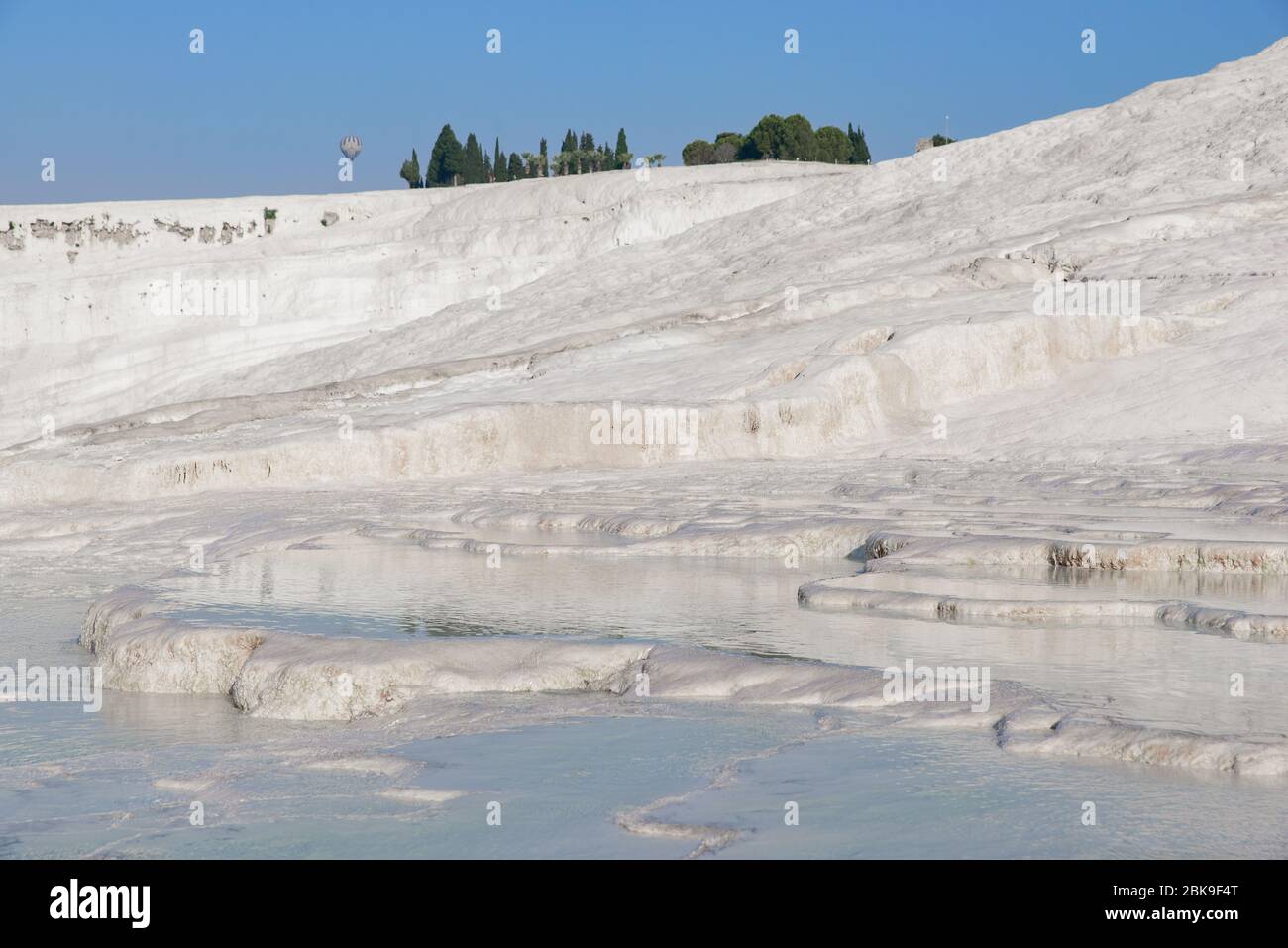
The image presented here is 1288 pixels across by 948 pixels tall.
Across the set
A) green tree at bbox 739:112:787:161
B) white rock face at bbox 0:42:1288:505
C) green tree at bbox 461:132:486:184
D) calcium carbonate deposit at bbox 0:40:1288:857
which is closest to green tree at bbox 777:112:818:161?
green tree at bbox 739:112:787:161

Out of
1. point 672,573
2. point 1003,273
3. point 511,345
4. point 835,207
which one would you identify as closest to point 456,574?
point 672,573

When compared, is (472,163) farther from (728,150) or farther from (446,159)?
(728,150)

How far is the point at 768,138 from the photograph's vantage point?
65.4 meters

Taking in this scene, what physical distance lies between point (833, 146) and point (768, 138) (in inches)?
111

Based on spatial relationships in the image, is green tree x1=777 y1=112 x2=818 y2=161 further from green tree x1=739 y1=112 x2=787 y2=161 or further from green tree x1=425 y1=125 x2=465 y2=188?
green tree x1=425 y1=125 x2=465 y2=188

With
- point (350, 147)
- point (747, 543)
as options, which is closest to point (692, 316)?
point (747, 543)

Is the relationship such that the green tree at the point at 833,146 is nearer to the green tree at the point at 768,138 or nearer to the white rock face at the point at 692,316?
the green tree at the point at 768,138

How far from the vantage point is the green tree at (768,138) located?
64.8 metres

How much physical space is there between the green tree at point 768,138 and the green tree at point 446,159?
41.3 ft

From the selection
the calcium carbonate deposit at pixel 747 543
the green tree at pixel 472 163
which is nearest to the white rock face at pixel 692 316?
the calcium carbonate deposit at pixel 747 543

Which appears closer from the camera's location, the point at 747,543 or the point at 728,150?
the point at 747,543

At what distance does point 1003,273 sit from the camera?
22766 mm
